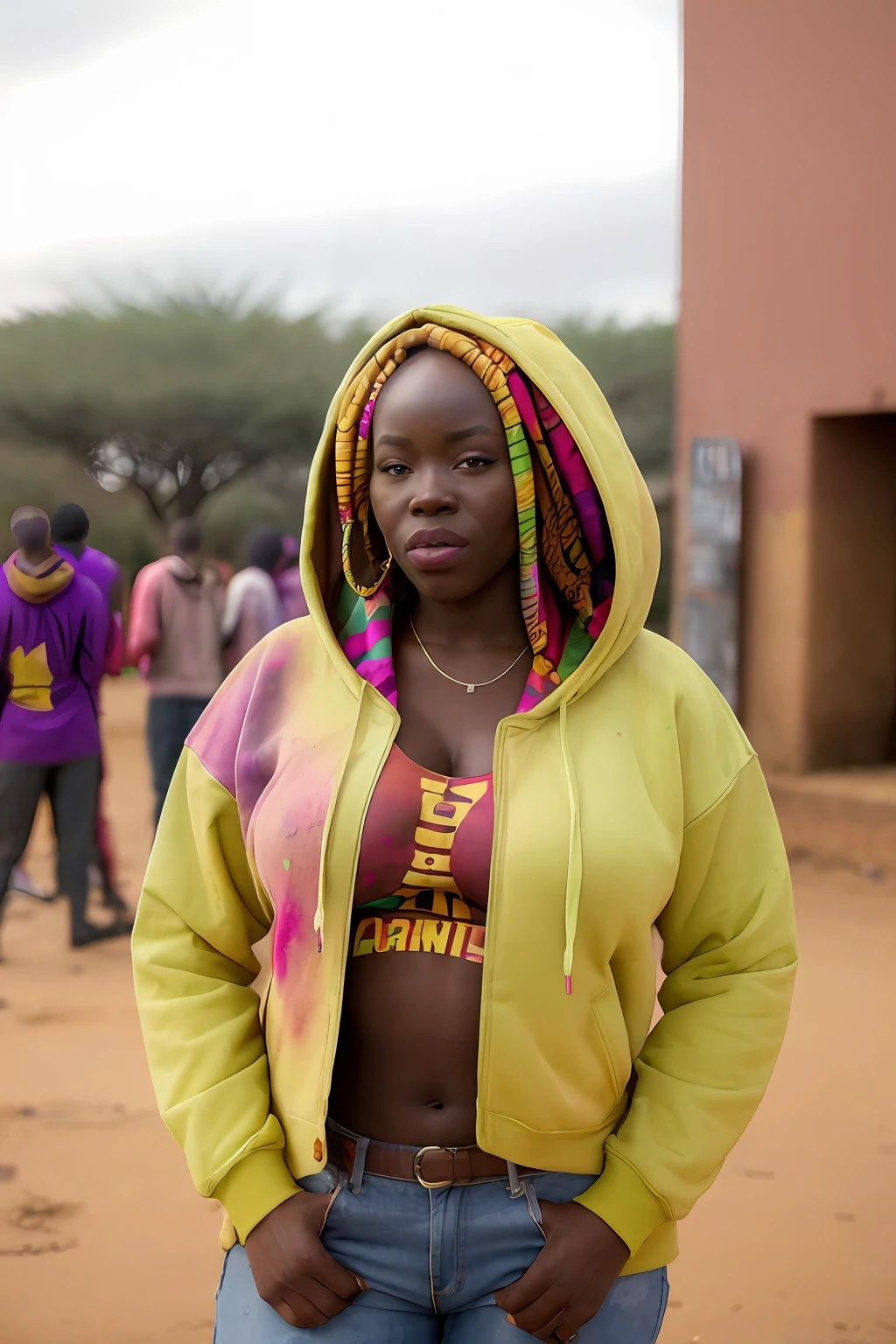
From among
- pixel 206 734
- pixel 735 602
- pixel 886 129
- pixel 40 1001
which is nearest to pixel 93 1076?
pixel 40 1001

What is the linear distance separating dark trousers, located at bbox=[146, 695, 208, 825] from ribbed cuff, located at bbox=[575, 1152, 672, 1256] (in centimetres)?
559

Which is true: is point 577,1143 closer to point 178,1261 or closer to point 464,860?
point 464,860

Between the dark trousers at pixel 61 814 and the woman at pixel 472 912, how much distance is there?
4472 millimetres

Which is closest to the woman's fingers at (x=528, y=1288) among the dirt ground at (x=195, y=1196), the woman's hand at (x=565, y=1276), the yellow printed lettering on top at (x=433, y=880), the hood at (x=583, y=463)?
the woman's hand at (x=565, y=1276)

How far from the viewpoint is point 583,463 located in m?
1.74

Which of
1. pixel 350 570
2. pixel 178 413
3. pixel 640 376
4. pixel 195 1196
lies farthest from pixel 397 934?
pixel 640 376

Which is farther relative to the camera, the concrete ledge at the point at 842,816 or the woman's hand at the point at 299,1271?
the concrete ledge at the point at 842,816

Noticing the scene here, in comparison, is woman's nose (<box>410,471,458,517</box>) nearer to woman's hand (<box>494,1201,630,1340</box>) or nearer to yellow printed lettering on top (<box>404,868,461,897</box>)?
yellow printed lettering on top (<box>404,868,461,897</box>)

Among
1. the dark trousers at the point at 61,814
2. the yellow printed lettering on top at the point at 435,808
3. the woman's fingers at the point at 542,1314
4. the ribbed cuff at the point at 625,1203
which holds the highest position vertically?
the yellow printed lettering on top at the point at 435,808

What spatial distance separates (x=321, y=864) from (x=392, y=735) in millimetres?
184

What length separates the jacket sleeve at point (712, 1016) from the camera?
5.44ft

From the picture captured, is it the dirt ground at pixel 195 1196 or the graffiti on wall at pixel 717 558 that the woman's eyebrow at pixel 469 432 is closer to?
the dirt ground at pixel 195 1196

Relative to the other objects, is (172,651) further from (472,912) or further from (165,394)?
(165,394)

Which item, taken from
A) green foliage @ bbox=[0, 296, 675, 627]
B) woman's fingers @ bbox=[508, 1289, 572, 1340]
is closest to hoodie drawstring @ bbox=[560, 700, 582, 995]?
woman's fingers @ bbox=[508, 1289, 572, 1340]
